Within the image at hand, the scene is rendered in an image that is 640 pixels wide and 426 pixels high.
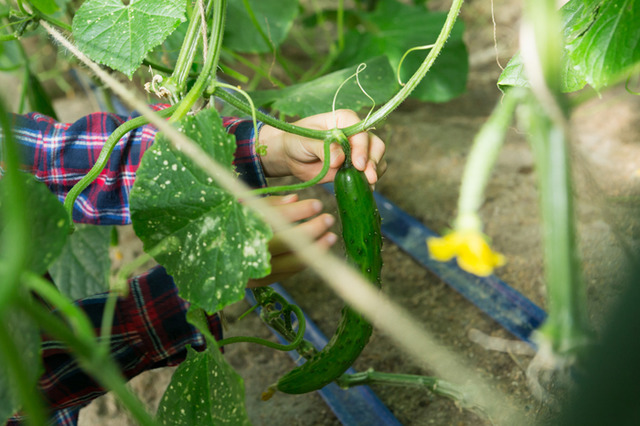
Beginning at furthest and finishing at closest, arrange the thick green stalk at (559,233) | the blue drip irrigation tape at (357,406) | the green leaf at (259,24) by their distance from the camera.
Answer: the green leaf at (259,24) < the blue drip irrigation tape at (357,406) < the thick green stalk at (559,233)

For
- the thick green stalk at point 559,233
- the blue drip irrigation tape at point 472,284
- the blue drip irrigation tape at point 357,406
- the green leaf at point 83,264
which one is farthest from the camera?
the green leaf at point 83,264

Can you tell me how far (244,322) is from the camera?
120 centimetres

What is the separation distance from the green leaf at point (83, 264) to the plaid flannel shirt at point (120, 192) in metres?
0.28

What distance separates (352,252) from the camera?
704mm

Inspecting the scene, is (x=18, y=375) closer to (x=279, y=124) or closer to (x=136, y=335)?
(x=279, y=124)

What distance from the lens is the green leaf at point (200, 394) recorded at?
0.57 meters

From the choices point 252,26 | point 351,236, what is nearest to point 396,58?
point 252,26

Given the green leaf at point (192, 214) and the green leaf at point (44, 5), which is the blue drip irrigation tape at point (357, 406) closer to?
the green leaf at point (192, 214)

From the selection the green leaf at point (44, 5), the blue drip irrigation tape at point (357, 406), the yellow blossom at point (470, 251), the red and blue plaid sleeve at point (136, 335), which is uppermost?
the green leaf at point (44, 5)

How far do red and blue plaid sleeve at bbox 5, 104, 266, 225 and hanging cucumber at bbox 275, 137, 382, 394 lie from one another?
0.70ft

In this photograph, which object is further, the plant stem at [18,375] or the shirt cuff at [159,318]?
the shirt cuff at [159,318]

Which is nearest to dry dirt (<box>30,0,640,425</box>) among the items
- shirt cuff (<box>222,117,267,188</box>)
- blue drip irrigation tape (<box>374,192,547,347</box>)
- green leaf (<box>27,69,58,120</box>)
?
blue drip irrigation tape (<box>374,192,547,347</box>)

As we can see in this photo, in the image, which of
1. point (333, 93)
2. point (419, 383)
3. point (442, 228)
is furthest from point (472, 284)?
point (333, 93)

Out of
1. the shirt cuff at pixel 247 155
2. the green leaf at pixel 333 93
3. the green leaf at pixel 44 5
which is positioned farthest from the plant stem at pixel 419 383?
the green leaf at pixel 44 5
